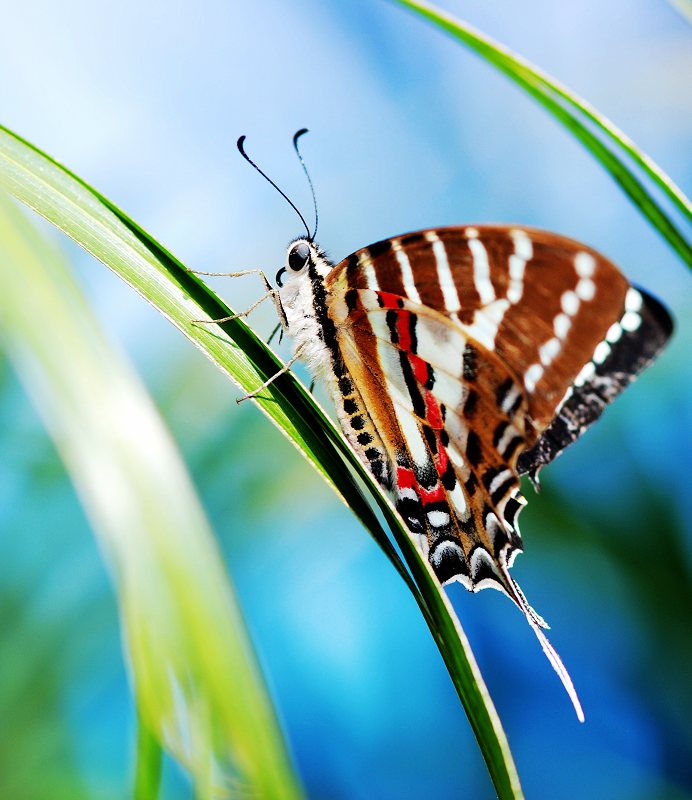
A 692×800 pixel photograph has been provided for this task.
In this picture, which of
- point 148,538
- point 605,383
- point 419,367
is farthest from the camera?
point 419,367

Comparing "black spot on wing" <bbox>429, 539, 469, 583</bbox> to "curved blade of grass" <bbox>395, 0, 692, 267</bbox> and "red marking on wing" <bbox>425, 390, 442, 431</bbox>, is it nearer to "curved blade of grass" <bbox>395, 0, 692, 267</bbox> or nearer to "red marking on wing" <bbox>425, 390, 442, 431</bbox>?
"red marking on wing" <bbox>425, 390, 442, 431</bbox>

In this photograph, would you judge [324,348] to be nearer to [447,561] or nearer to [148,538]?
[447,561]

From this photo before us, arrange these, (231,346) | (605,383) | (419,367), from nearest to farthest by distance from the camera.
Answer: (231,346)
(605,383)
(419,367)

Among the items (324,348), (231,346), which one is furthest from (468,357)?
(231,346)

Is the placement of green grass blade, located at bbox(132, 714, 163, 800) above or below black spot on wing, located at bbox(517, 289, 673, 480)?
below

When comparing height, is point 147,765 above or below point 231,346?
below

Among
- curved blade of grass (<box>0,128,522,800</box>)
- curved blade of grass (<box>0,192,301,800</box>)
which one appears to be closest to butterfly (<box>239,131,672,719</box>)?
curved blade of grass (<box>0,128,522,800</box>)
